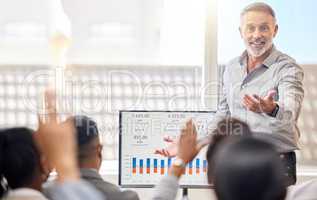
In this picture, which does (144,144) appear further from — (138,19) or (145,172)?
(138,19)

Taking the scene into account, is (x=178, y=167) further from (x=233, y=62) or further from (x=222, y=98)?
(x=233, y=62)

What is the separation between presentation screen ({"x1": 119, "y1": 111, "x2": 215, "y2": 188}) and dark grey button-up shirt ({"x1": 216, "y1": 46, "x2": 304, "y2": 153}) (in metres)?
0.30

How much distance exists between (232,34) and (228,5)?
23 cm

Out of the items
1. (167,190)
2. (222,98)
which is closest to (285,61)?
(222,98)

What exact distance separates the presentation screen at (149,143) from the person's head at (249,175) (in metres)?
2.00

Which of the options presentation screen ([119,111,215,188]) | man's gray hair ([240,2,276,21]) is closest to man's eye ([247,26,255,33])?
man's gray hair ([240,2,276,21])

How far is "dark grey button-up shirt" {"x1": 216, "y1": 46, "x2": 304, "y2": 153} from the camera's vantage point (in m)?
3.50

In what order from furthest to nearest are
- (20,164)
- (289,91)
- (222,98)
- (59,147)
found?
(222,98) → (289,91) → (20,164) → (59,147)

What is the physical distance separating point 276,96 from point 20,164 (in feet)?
7.69

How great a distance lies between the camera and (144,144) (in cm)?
333

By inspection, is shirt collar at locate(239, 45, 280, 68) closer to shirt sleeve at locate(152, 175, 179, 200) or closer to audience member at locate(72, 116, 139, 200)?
audience member at locate(72, 116, 139, 200)

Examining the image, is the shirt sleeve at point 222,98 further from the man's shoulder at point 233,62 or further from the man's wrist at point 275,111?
the man's wrist at point 275,111

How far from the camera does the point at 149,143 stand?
11.0 feet

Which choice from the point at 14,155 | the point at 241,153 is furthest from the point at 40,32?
the point at 241,153
